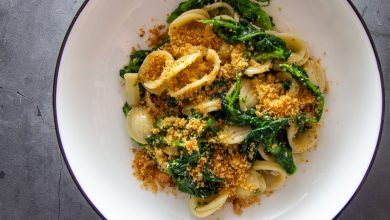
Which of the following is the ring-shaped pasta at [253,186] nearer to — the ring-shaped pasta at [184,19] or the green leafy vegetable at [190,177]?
the green leafy vegetable at [190,177]

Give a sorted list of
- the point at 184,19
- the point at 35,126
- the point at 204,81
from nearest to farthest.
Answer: the point at 204,81, the point at 184,19, the point at 35,126

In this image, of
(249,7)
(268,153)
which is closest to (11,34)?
(249,7)

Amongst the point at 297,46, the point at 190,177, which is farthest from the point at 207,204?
the point at 297,46

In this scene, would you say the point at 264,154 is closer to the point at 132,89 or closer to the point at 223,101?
the point at 223,101

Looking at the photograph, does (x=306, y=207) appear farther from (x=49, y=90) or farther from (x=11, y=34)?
(x=11, y=34)

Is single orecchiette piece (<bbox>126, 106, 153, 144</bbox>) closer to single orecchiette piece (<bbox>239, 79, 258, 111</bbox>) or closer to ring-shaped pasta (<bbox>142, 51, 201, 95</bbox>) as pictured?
ring-shaped pasta (<bbox>142, 51, 201, 95</bbox>)

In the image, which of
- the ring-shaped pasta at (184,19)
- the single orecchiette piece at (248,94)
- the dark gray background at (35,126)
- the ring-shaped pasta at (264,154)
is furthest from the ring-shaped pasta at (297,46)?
the dark gray background at (35,126)
